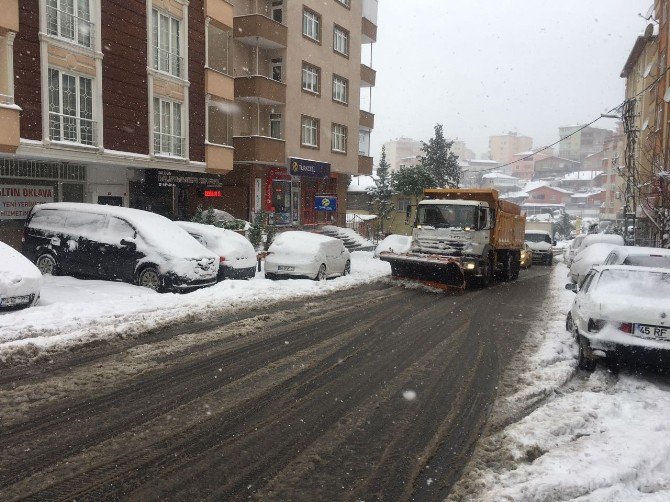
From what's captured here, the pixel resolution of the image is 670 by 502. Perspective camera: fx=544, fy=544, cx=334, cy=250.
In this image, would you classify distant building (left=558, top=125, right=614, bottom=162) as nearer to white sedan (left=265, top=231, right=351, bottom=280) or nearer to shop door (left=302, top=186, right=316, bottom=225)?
shop door (left=302, top=186, right=316, bottom=225)

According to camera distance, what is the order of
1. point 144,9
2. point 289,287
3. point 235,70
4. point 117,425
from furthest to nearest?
point 235,70, point 144,9, point 289,287, point 117,425

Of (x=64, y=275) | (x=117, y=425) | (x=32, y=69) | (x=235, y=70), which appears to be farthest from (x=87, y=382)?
(x=235, y=70)

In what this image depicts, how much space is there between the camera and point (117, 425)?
198 inches

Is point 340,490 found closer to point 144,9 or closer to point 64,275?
point 64,275

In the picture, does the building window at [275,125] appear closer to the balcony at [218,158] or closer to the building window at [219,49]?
the building window at [219,49]

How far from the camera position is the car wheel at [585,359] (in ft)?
24.4

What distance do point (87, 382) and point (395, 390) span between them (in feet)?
11.7

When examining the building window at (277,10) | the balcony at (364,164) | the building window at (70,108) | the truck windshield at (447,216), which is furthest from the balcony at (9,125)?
the balcony at (364,164)

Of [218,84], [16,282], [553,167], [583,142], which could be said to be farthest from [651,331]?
[583,142]

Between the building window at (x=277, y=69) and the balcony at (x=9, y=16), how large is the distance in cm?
1490

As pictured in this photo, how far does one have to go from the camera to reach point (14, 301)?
9.61m

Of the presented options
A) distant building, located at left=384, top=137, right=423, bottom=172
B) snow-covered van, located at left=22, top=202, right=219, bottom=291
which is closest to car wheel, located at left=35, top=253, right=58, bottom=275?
snow-covered van, located at left=22, top=202, right=219, bottom=291

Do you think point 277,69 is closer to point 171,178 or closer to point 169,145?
point 169,145

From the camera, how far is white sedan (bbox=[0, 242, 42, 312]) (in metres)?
9.47
